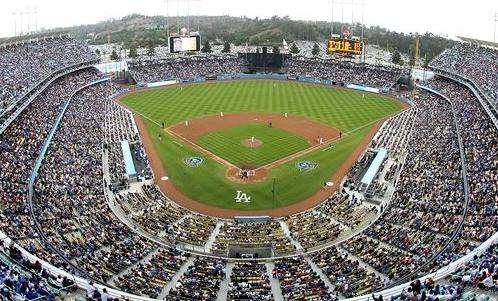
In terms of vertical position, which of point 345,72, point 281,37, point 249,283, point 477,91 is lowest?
point 249,283

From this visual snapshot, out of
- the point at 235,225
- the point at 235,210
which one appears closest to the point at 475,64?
the point at 235,210

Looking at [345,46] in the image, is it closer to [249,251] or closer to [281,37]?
[249,251]

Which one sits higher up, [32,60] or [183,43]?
[183,43]

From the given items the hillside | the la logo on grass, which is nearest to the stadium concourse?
the la logo on grass

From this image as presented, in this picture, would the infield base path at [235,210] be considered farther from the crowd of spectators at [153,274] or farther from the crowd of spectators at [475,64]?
the crowd of spectators at [475,64]

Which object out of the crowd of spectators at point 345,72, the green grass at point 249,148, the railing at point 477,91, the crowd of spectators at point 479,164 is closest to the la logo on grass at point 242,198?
the green grass at point 249,148

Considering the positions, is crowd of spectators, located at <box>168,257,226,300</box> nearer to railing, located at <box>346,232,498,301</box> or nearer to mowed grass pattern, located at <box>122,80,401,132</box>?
railing, located at <box>346,232,498,301</box>
